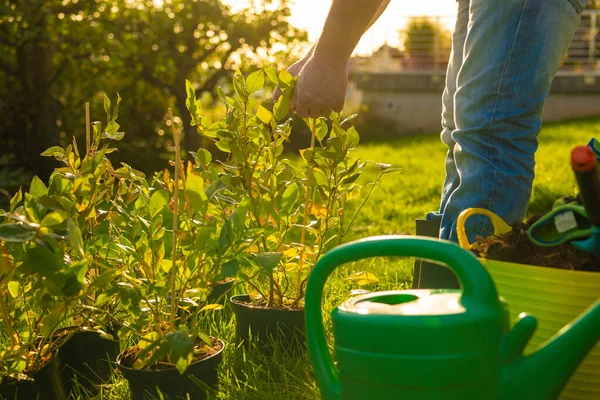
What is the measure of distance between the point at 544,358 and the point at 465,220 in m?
0.52

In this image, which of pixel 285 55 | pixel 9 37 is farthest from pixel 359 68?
pixel 9 37

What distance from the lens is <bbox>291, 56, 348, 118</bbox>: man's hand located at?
68.9 inches

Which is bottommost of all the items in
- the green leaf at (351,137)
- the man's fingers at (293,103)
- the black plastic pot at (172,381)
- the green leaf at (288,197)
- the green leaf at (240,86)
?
the black plastic pot at (172,381)

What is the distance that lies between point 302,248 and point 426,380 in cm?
85

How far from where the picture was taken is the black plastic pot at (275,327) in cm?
184

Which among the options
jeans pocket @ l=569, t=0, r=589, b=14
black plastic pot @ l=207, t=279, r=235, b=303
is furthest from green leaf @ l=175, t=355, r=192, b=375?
jeans pocket @ l=569, t=0, r=589, b=14

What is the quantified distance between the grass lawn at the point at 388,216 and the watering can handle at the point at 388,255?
412mm

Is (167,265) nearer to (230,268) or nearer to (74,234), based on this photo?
(230,268)

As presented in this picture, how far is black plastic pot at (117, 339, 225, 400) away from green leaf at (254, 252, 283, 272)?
23cm

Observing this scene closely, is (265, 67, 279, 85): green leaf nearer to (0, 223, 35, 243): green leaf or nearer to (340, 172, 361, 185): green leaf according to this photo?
(340, 172, 361, 185): green leaf

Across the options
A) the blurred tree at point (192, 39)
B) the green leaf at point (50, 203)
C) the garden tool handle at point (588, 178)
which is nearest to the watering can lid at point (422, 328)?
the garden tool handle at point (588, 178)

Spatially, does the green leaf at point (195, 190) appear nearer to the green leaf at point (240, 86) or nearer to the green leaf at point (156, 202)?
the green leaf at point (156, 202)

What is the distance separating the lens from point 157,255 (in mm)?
1596

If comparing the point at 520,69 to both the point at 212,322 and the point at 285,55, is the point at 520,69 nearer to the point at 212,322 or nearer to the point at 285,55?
the point at 212,322
